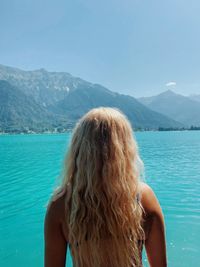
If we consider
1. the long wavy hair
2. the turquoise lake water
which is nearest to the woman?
the long wavy hair

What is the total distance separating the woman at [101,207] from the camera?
4.76 ft

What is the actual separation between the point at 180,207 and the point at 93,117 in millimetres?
9529

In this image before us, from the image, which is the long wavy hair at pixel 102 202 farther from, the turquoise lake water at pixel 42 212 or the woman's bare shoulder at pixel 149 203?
the turquoise lake water at pixel 42 212

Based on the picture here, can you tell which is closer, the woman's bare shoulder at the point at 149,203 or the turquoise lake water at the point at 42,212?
the woman's bare shoulder at the point at 149,203

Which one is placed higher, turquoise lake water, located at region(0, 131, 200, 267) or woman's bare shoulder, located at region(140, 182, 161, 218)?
woman's bare shoulder, located at region(140, 182, 161, 218)

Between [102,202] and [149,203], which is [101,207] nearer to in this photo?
[102,202]

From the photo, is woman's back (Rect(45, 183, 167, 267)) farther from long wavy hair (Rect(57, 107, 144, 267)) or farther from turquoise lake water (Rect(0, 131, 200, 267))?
turquoise lake water (Rect(0, 131, 200, 267))

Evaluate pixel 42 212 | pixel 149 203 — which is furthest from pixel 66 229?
pixel 42 212

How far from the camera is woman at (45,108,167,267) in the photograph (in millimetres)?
1451

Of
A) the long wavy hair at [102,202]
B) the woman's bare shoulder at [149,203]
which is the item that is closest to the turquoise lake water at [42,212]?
the long wavy hair at [102,202]

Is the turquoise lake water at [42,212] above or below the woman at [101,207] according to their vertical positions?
below

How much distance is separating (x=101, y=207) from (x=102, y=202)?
3cm

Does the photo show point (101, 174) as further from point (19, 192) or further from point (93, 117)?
point (19, 192)

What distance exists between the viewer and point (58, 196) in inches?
58.8
